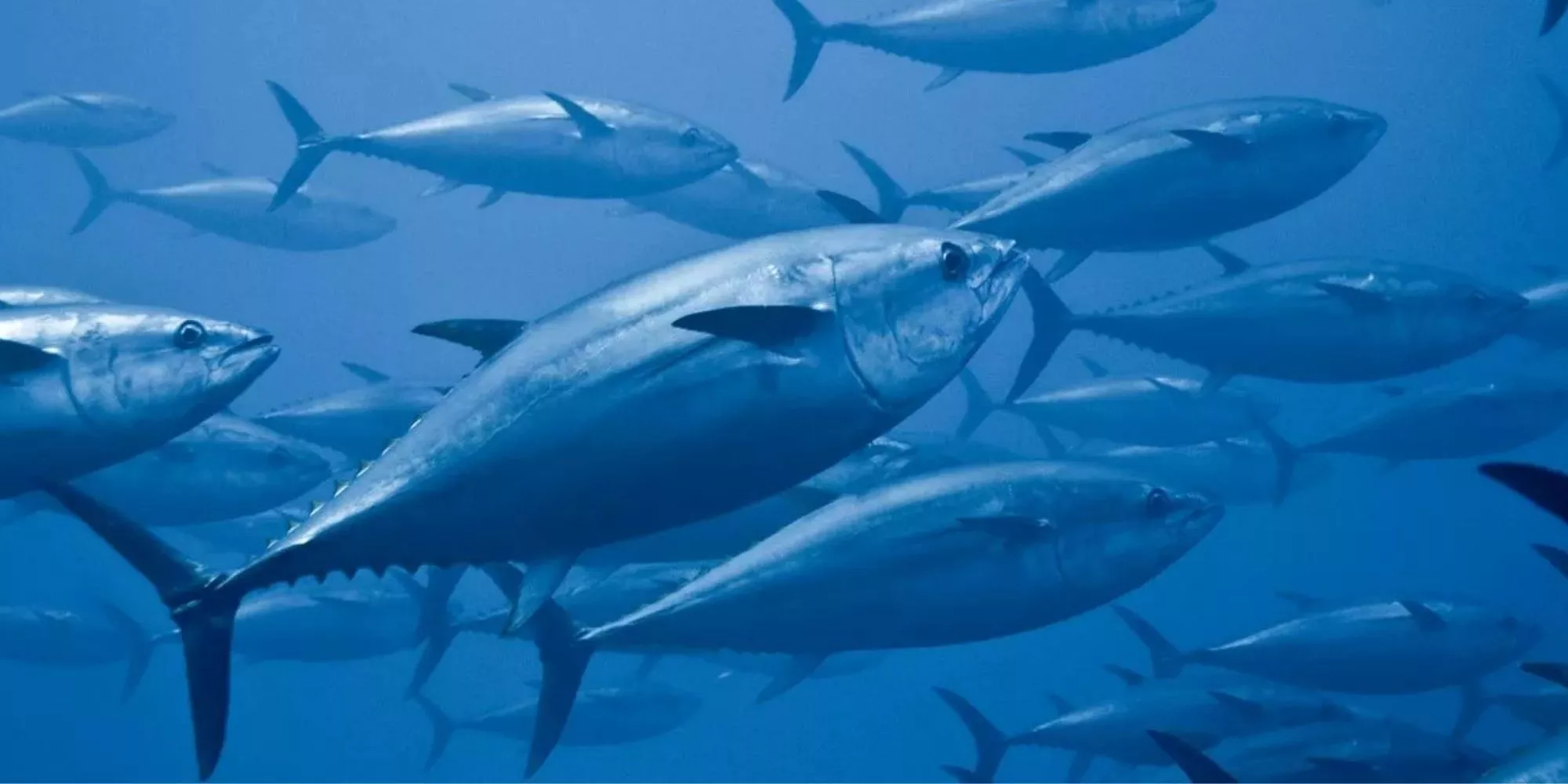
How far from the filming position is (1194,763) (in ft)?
6.01

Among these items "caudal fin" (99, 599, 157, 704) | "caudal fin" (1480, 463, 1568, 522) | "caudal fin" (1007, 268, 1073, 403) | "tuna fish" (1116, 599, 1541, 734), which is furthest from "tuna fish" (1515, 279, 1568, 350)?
"caudal fin" (99, 599, 157, 704)

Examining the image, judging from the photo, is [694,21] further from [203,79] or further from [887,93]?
[203,79]

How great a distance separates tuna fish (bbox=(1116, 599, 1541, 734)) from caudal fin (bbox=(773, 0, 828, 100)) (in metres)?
3.02

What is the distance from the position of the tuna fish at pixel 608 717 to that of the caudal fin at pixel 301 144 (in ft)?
11.9

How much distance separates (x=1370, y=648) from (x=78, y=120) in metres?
9.40

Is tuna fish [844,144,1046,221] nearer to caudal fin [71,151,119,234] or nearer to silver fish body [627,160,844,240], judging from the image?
silver fish body [627,160,844,240]

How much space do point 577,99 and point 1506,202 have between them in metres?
50.2

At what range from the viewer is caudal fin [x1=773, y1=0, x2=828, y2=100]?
545 centimetres

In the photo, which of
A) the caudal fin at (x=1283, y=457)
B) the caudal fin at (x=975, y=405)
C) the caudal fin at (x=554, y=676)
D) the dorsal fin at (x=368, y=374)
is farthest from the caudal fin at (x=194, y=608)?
the caudal fin at (x=975, y=405)

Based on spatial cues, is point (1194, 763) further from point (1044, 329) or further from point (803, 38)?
point (803, 38)

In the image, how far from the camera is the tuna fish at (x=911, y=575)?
2.21m

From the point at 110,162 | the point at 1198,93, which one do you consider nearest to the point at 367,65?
the point at 110,162

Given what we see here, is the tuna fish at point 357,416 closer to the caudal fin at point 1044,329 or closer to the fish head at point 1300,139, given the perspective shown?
the caudal fin at point 1044,329

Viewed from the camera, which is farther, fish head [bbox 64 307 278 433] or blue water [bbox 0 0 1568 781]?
blue water [bbox 0 0 1568 781]
